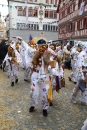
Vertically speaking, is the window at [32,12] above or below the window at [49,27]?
above

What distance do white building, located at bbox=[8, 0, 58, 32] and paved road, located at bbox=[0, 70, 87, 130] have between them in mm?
30721

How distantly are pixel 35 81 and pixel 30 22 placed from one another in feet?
112

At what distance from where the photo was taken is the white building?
37125mm

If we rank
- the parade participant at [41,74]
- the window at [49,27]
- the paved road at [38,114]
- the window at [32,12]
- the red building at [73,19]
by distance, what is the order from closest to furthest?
the paved road at [38,114] < the parade participant at [41,74] < the red building at [73,19] < the window at [32,12] < the window at [49,27]

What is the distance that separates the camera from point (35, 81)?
507 centimetres

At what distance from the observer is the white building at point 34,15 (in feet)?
122

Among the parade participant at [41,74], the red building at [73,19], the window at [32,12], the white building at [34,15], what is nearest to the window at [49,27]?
the white building at [34,15]

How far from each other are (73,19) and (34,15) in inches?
481

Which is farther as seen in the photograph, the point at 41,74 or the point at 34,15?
the point at 34,15

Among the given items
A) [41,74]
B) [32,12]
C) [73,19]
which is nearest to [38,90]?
[41,74]

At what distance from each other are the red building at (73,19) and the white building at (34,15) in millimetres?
3389

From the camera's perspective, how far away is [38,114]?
17.1ft

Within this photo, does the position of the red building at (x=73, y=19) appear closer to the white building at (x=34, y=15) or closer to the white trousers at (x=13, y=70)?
the white building at (x=34, y=15)

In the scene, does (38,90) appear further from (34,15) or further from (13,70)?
(34,15)
